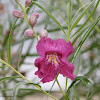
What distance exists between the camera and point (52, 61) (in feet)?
1.68

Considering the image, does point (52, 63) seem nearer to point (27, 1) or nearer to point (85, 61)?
point (27, 1)

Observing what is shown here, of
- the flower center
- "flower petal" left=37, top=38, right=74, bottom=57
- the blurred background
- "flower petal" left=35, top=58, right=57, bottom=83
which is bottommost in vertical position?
the blurred background

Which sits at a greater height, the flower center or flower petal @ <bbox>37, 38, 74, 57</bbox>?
flower petal @ <bbox>37, 38, 74, 57</bbox>

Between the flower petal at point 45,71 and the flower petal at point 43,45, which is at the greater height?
the flower petal at point 43,45

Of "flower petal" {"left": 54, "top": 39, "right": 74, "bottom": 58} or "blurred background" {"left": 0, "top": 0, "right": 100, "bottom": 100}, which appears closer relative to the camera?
"flower petal" {"left": 54, "top": 39, "right": 74, "bottom": 58}

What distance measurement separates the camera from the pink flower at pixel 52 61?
49 centimetres

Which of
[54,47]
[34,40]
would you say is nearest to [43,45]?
[54,47]

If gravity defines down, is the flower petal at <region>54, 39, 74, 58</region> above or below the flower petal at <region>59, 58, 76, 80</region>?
above

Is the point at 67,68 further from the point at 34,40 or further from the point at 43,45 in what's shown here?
the point at 34,40

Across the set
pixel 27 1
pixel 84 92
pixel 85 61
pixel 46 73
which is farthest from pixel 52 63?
pixel 85 61

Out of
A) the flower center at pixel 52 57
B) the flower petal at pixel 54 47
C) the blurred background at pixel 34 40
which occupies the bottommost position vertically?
the blurred background at pixel 34 40

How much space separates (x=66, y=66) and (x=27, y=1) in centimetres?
18

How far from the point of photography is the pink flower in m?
0.49

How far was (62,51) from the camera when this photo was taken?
497mm
